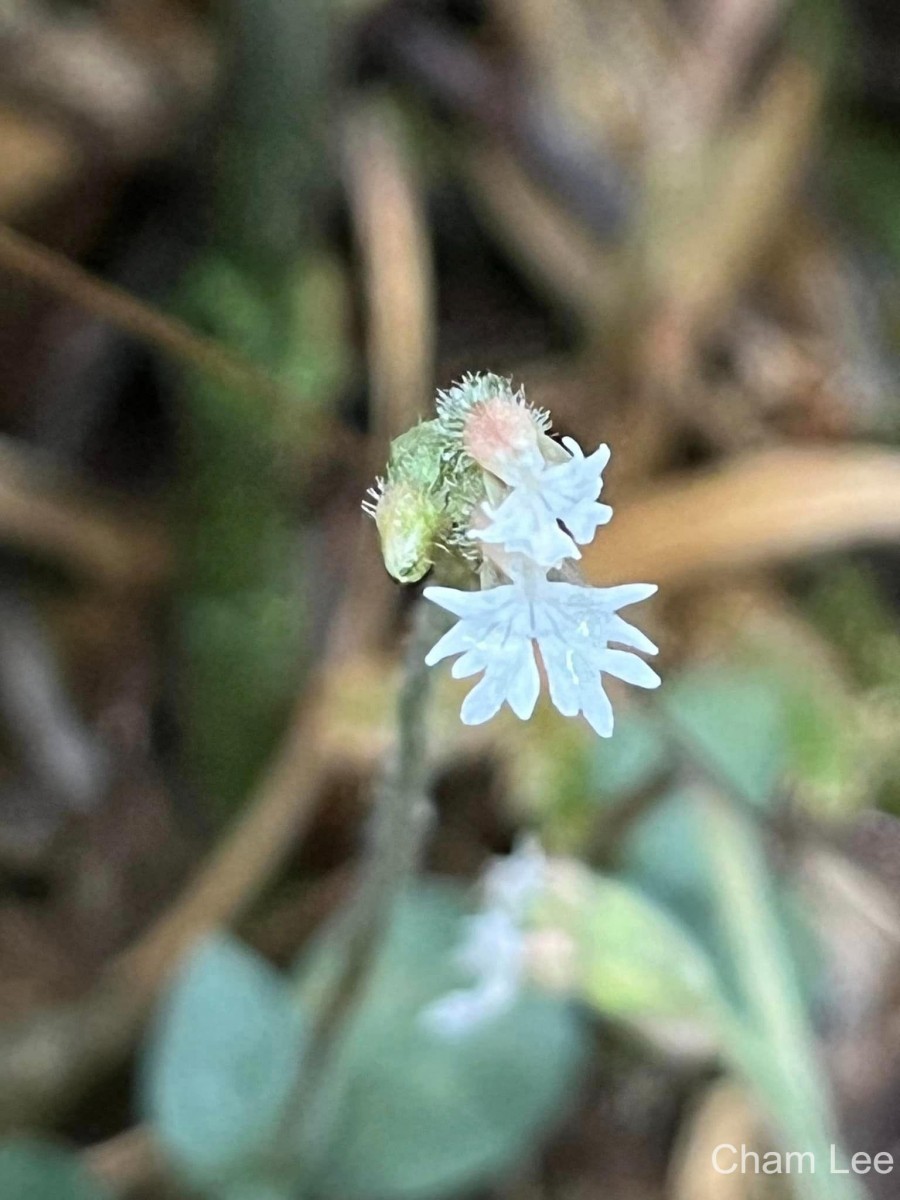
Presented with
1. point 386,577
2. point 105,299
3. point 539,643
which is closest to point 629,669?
point 539,643

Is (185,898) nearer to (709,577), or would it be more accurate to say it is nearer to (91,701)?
(91,701)

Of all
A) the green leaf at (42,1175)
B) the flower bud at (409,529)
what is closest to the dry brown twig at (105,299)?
the flower bud at (409,529)

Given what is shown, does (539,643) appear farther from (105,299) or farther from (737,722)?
(737,722)

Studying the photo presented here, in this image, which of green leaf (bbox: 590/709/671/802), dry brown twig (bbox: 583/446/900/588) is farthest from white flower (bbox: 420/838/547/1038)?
dry brown twig (bbox: 583/446/900/588)

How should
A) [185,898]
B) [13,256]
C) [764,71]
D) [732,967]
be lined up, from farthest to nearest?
[764,71] → [185,898] → [732,967] → [13,256]

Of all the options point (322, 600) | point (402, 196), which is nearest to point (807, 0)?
point (402, 196)
